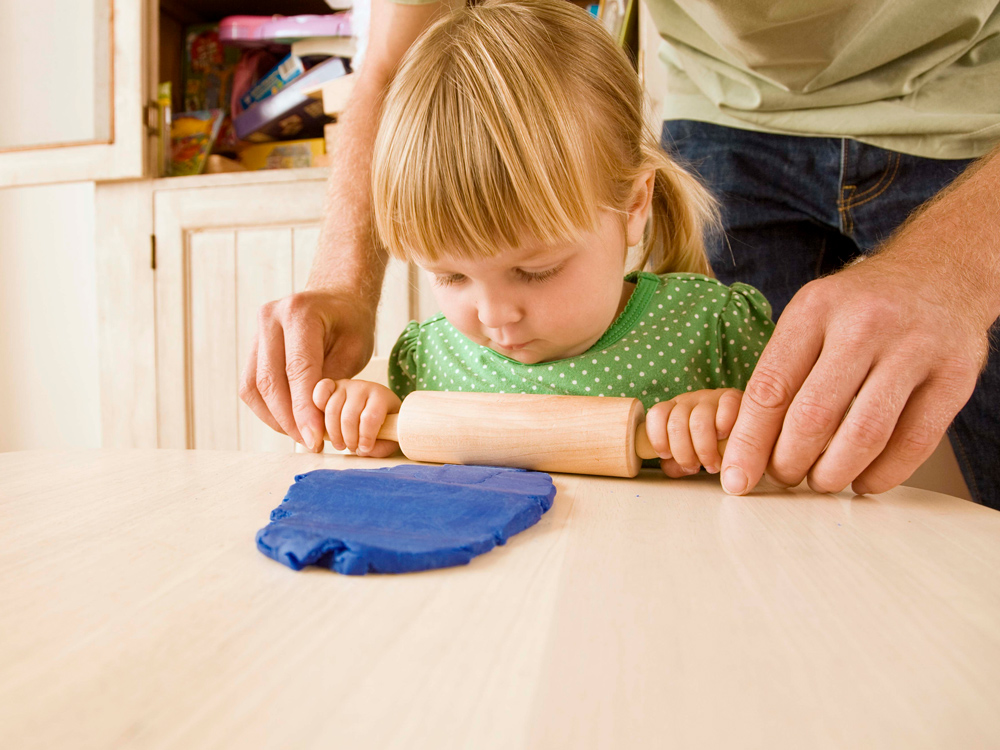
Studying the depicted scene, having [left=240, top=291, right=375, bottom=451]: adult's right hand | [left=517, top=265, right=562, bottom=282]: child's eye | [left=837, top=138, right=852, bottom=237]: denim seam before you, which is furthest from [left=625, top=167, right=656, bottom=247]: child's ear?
[left=240, top=291, right=375, bottom=451]: adult's right hand

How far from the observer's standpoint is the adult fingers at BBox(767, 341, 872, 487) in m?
0.56

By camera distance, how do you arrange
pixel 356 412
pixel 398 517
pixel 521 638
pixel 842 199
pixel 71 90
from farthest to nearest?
pixel 71 90
pixel 842 199
pixel 356 412
pixel 398 517
pixel 521 638

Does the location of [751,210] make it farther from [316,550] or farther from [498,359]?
[316,550]

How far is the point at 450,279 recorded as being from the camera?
84 cm

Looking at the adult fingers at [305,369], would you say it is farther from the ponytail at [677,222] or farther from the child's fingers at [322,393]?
the ponytail at [677,222]

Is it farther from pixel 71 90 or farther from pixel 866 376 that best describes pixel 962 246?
pixel 71 90

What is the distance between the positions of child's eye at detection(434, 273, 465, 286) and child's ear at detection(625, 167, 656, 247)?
235 mm

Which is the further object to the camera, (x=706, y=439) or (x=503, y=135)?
(x=503, y=135)

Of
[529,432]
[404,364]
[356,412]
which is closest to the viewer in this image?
[529,432]

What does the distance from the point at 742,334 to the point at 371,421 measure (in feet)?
1.70

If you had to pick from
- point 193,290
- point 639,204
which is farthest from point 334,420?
point 193,290

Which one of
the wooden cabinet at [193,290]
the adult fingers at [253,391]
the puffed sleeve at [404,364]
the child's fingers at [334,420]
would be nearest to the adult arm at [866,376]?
the child's fingers at [334,420]

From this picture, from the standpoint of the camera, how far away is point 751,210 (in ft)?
3.76

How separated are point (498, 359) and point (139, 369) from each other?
1.53 m
